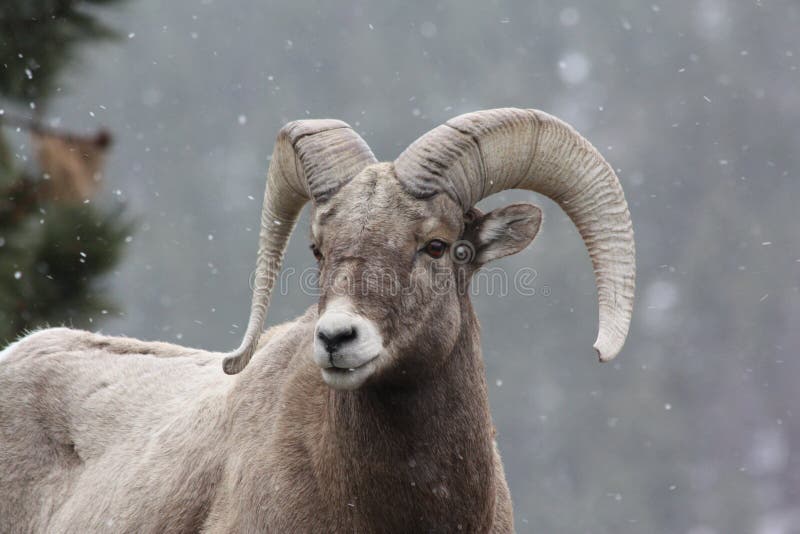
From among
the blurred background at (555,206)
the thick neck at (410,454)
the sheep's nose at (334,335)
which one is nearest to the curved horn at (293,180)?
the thick neck at (410,454)

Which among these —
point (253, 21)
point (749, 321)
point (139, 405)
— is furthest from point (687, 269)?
point (139, 405)

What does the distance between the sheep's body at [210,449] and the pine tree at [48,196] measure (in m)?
0.89

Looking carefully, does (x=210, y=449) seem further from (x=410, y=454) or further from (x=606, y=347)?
(x=606, y=347)

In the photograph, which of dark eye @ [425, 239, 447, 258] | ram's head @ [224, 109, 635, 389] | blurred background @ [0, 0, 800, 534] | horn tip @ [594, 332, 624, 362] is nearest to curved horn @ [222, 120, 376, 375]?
ram's head @ [224, 109, 635, 389]

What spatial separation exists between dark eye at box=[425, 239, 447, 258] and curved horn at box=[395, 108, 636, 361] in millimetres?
247

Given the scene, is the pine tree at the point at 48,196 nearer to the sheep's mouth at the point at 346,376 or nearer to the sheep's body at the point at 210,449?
the sheep's body at the point at 210,449

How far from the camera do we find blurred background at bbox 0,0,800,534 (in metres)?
51.4

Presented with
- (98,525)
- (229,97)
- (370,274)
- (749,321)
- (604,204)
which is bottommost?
(749,321)

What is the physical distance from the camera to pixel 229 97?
74625mm

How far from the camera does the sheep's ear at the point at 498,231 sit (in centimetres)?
617

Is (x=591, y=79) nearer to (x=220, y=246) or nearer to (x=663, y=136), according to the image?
(x=663, y=136)

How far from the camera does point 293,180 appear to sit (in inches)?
250

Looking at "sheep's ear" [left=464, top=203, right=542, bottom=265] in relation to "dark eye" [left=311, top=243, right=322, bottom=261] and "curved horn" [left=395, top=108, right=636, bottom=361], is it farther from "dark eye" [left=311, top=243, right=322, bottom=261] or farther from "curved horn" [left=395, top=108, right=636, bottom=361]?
"dark eye" [left=311, top=243, right=322, bottom=261]

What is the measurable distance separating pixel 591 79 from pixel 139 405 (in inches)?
2900
